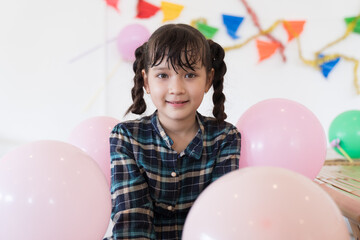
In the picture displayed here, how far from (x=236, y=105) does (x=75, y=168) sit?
228cm

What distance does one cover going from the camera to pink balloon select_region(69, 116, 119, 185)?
140cm

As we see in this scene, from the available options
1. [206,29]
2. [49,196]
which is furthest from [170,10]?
[49,196]

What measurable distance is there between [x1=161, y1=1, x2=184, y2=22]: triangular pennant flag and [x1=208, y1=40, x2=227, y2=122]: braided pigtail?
183cm

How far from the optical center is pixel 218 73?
3.97ft

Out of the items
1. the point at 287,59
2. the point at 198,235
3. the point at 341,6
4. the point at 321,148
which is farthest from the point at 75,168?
the point at 341,6

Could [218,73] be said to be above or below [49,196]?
above

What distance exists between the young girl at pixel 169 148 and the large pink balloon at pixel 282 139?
0.11m

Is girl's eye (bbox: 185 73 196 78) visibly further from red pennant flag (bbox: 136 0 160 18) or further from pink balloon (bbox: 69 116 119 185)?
red pennant flag (bbox: 136 0 160 18)

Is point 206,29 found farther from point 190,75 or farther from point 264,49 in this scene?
point 190,75

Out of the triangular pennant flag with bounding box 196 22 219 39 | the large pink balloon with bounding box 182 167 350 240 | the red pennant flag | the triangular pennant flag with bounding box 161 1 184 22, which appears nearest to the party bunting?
the triangular pennant flag with bounding box 196 22 219 39

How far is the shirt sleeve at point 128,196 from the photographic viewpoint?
975 millimetres

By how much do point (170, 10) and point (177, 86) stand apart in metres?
2.05

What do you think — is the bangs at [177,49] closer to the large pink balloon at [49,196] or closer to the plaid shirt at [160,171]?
the plaid shirt at [160,171]

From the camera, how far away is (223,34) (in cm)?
305
